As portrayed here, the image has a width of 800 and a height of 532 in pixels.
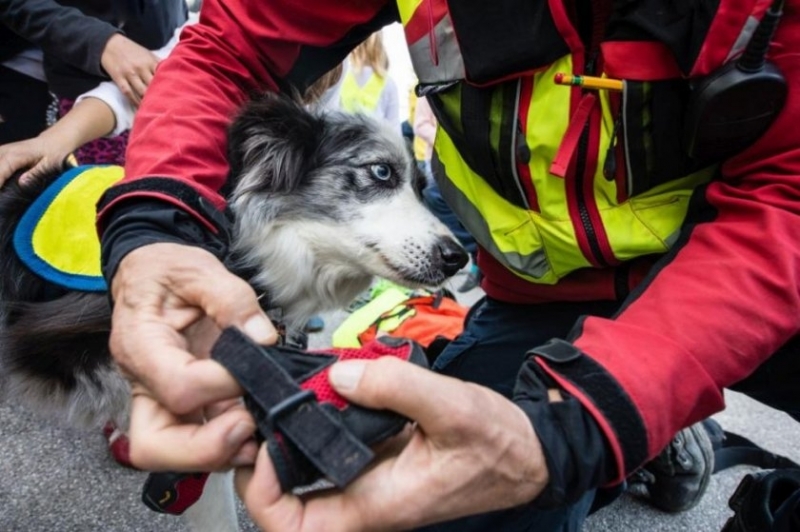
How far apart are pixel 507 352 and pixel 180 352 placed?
738 millimetres

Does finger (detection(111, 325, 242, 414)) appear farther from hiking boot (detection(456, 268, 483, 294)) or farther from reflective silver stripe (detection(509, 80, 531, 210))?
hiking boot (detection(456, 268, 483, 294))

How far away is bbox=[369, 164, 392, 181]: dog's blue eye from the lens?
1.41 meters

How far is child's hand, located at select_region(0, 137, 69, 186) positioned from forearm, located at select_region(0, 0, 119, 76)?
232 millimetres

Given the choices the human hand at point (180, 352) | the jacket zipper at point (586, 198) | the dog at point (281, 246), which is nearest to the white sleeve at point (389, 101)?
the dog at point (281, 246)

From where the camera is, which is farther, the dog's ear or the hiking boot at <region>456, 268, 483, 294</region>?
the hiking boot at <region>456, 268, 483, 294</region>

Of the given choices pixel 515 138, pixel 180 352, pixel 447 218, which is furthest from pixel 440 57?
pixel 447 218

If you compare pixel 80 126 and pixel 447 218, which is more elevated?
pixel 80 126

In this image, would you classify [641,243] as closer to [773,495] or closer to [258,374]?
[773,495]

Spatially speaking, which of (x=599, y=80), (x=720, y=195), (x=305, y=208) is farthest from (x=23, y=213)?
(x=720, y=195)

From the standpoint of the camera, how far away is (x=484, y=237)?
111cm

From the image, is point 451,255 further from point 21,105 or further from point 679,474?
point 21,105

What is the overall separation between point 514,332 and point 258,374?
748 millimetres

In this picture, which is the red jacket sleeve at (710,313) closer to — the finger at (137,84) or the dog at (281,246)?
the dog at (281,246)

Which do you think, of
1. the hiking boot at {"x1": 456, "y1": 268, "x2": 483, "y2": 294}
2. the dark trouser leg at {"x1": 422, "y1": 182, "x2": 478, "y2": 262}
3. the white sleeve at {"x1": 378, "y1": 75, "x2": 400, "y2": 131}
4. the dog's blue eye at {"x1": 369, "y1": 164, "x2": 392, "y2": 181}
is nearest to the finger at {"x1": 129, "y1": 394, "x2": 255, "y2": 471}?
the dog's blue eye at {"x1": 369, "y1": 164, "x2": 392, "y2": 181}
